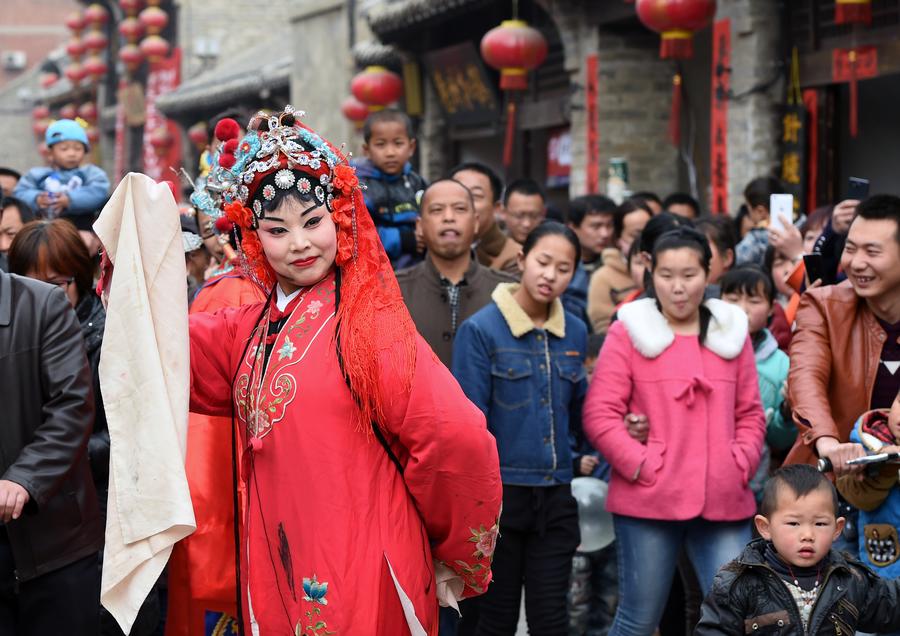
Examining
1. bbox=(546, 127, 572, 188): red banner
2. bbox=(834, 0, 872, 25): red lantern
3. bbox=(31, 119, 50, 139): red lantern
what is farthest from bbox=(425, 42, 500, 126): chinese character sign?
bbox=(31, 119, 50, 139): red lantern

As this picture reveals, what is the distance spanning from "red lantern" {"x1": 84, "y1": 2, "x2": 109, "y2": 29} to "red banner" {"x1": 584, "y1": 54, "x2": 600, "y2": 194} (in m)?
22.8

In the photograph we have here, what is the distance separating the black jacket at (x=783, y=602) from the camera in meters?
3.61

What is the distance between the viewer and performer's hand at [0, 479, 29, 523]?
339 centimetres

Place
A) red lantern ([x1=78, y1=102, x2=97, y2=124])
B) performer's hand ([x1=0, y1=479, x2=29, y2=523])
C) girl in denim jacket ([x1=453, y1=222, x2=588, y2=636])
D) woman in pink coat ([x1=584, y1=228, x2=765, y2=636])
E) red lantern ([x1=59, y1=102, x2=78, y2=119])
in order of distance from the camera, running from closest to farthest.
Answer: performer's hand ([x1=0, y1=479, x2=29, y2=523]) < woman in pink coat ([x1=584, y1=228, x2=765, y2=636]) < girl in denim jacket ([x1=453, y1=222, x2=588, y2=636]) < red lantern ([x1=78, y1=102, x2=97, y2=124]) < red lantern ([x1=59, y1=102, x2=78, y2=119])

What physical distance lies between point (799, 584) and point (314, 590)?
1.45 metres

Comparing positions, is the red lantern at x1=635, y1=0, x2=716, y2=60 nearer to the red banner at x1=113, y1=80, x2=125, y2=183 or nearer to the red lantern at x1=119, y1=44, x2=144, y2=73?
the red lantern at x1=119, y1=44, x2=144, y2=73

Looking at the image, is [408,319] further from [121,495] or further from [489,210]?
[489,210]

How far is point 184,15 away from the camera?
27.4 metres

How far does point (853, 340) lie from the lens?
4.34 meters

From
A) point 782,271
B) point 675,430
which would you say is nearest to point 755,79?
point 782,271

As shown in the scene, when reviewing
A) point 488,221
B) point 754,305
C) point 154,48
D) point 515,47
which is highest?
point 154,48

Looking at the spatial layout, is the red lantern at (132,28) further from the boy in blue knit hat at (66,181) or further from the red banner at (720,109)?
the boy in blue knit hat at (66,181)

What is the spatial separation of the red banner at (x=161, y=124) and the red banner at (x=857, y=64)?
61.7 feet

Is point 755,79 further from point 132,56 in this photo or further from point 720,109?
point 132,56
